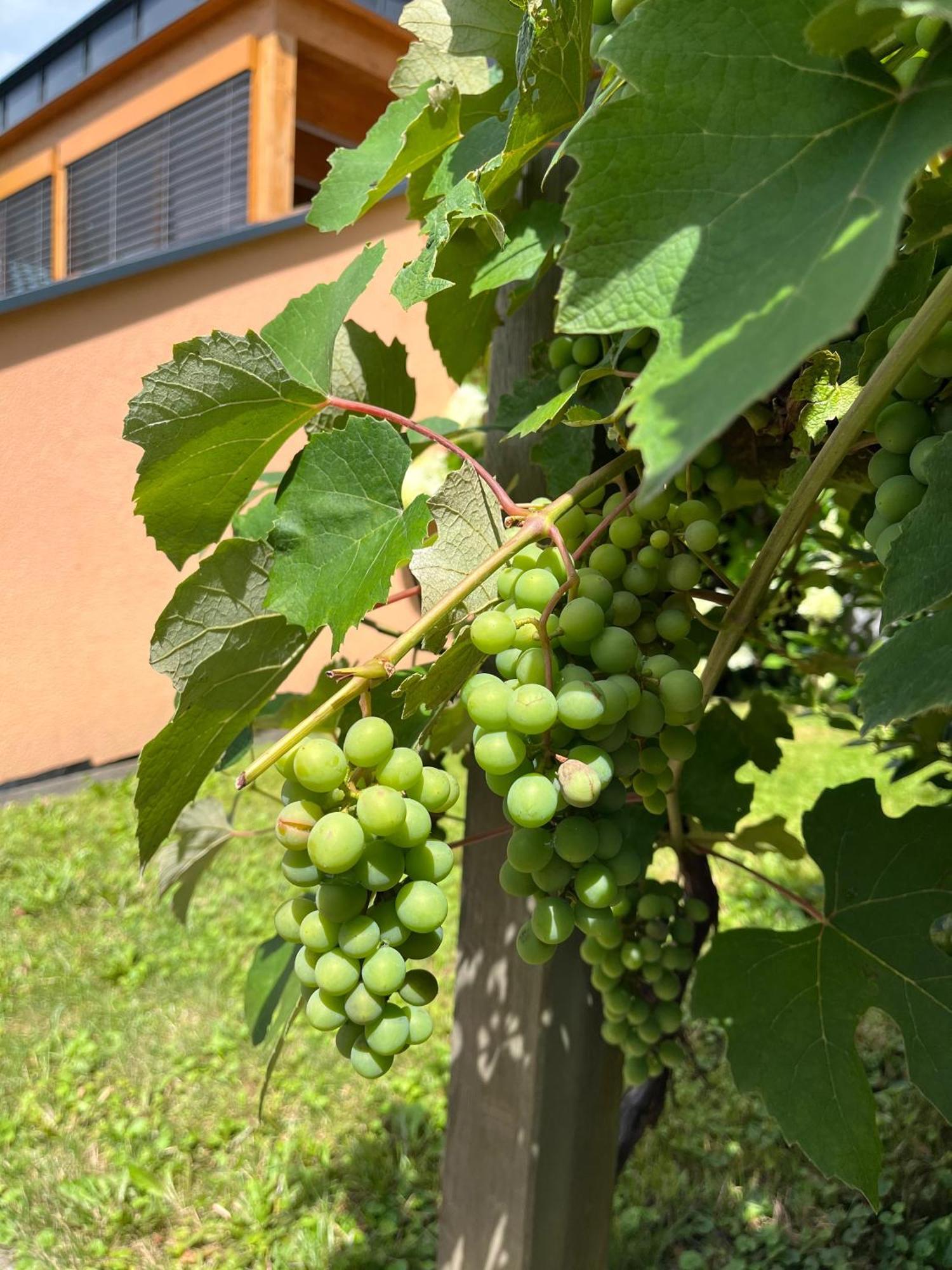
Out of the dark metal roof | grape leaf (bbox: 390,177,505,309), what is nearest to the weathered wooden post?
grape leaf (bbox: 390,177,505,309)

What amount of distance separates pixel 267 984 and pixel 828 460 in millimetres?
815

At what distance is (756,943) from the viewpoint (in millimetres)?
845

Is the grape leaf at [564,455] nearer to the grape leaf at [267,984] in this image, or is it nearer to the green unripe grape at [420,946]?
the green unripe grape at [420,946]

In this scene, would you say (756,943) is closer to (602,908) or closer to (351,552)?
(602,908)

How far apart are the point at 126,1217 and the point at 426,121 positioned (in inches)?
82.0

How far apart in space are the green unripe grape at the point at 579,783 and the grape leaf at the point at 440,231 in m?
0.31

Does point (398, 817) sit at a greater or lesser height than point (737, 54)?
lesser

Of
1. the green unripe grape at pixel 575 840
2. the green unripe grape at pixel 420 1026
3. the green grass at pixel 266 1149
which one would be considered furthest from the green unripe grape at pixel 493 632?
the green grass at pixel 266 1149

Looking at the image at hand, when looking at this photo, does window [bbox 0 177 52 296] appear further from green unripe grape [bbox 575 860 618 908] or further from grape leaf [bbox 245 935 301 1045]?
green unripe grape [bbox 575 860 618 908]

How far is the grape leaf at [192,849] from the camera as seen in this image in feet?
3.48

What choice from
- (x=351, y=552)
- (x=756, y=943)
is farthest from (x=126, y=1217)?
(x=351, y=552)

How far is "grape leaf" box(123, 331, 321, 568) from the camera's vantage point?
0.70 m

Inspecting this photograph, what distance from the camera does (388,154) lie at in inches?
32.4

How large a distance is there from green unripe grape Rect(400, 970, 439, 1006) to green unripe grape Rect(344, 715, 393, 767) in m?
0.14
